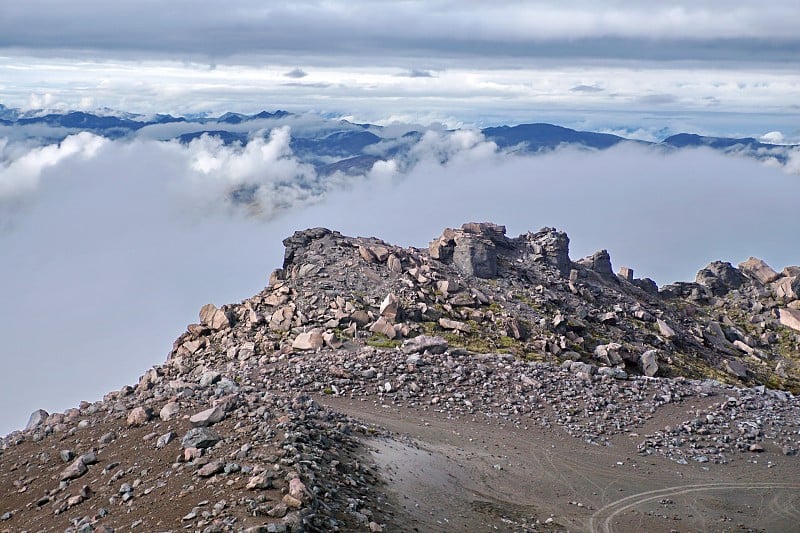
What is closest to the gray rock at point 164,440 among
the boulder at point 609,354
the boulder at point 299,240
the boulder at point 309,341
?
the boulder at point 309,341

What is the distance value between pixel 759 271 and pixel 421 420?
268 feet

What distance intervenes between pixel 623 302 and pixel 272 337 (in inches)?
1671

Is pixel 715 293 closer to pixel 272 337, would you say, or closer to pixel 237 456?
pixel 272 337

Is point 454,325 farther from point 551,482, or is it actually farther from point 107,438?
point 107,438

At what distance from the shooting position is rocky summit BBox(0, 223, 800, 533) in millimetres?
29625

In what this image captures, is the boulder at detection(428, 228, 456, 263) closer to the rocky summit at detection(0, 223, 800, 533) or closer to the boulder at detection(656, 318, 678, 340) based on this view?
the rocky summit at detection(0, 223, 800, 533)

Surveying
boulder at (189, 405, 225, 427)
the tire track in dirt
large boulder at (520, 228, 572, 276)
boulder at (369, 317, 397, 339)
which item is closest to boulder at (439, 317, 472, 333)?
boulder at (369, 317, 397, 339)

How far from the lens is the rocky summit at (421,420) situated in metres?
29.6

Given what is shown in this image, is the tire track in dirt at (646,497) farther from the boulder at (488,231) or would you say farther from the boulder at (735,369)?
the boulder at (488,231)

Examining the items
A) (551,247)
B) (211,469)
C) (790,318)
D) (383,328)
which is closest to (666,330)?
(551,247)

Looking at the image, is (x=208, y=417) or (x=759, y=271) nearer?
(x=208, y=417)

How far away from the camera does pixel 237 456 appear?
1171 inches

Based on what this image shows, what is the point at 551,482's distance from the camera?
38.5m

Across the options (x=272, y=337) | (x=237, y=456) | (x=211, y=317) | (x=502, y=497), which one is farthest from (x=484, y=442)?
(x=211, y=317)
